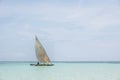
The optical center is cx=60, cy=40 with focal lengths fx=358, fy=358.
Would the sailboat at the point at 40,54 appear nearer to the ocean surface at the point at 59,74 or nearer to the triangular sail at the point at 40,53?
the triangular sail at the point at 40,53

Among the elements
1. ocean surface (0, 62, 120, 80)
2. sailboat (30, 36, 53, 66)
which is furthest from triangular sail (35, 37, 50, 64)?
ocean surface (0, 62, 120, 80)

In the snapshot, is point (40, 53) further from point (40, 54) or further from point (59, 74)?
point (59, 74)

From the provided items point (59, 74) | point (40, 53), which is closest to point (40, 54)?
point (40, 53)

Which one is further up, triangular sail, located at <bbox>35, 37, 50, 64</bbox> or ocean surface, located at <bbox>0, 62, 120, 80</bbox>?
triangular sail, located at <bbox>35, 37, 50, 64</bbox>

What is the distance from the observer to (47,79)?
29.1 meters

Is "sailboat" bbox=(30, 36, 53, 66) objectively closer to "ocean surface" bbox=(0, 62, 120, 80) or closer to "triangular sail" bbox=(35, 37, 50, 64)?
"triangular sail" bbox=(35, 37, 50, 64)

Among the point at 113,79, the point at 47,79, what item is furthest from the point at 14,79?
the point at 113,79

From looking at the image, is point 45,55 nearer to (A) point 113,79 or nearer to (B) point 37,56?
(B) point 37,56

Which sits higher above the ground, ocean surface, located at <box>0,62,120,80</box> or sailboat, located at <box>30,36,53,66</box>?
sailboat, located at <box>30,36,53,66</box>

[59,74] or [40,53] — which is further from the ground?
[40,53]

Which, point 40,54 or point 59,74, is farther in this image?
point 40,54

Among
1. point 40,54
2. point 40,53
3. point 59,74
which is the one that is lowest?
point 59,74

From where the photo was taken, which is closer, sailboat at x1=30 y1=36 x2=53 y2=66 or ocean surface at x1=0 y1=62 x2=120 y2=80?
ocean surface at x1=0 y1=62 x2=120 y2=80

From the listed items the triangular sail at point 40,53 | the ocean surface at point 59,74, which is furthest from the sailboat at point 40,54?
the ocean surface at point 59,74
